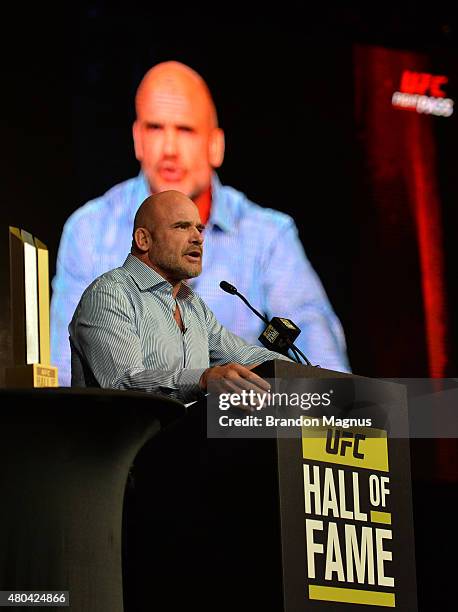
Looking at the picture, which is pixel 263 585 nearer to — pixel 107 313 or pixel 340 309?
pixel 107 313

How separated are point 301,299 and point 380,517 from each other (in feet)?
7.45

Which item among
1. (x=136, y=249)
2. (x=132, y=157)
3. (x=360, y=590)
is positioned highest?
(x=132, y=157)

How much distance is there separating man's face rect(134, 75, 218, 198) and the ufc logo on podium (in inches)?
90.4

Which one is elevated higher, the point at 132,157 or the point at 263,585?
the point at 132,157

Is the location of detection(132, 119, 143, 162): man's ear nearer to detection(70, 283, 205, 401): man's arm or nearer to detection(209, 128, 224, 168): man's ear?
detection(209, 128, 224, 168): man's ear

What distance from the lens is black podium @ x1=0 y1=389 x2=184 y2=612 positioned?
150 centimetres

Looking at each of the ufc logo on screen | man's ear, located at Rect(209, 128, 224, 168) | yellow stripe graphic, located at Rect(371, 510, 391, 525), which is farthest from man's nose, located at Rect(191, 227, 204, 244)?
the ufc logo on screen

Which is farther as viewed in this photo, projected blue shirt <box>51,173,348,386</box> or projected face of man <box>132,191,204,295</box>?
projected blue shirt <box>51,173,348,386</box>

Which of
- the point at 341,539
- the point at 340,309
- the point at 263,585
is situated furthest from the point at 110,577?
the point at 340,309

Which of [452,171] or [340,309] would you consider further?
[452,171]

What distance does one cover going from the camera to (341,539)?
216 cm

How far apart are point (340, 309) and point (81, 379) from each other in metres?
2.20

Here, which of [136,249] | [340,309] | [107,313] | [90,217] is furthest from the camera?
[340,309]

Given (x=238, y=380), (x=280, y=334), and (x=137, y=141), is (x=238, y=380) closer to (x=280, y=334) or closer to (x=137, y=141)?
(x=280, y=334)
